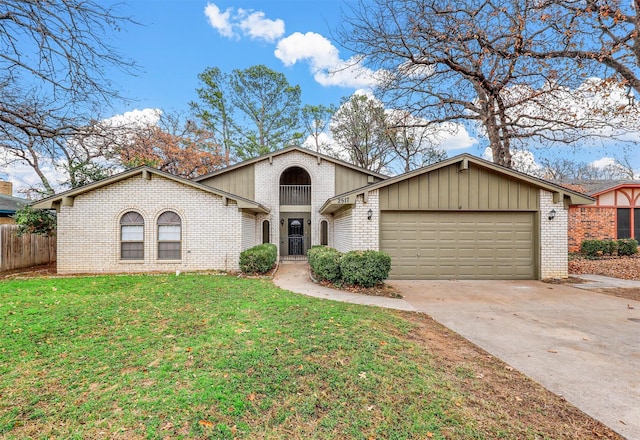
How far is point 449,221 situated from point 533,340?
5.97 metres

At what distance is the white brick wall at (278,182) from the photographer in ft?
52.7

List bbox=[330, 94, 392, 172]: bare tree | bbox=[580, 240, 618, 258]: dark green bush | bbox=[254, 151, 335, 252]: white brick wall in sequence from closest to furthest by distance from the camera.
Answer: bbox=[580, 240, 618, 258]: dark green bush < bbox=[254, 151, 335, 252]: white brick wall < bbox=[330, 94, 392, 172]: bare tree

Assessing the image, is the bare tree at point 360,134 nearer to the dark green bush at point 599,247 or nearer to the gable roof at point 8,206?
the dark green bush at point 599,247

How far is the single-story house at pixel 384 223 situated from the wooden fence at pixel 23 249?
258 centimetres

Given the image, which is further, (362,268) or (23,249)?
(23,249)

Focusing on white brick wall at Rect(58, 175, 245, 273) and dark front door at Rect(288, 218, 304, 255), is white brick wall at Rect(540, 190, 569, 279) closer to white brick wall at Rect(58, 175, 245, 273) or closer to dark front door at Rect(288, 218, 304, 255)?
white brick wall at Rect(58, 175, 245, 273)

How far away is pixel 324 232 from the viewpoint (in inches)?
642

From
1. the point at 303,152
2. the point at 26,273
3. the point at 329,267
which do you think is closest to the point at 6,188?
the point at 26,273

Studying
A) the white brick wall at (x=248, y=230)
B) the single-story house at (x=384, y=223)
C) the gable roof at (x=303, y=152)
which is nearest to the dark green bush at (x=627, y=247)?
the single-story house at (x=384, y=223)

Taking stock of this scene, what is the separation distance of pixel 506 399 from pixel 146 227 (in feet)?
38.6

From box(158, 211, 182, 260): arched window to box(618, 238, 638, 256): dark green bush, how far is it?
2055 cm

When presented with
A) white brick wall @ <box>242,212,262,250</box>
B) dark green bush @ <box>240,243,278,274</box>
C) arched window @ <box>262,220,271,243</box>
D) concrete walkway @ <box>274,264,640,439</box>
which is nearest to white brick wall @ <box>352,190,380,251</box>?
concrete walkway @ <box>274,264,640,439</box>

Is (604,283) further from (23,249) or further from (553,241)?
(23,249)

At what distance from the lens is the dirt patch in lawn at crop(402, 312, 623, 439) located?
2604mm
